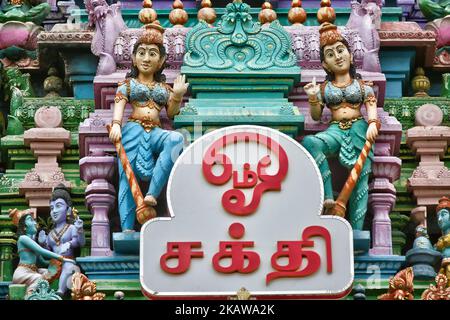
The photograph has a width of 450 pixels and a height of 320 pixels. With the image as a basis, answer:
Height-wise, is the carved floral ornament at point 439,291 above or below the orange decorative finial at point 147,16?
below

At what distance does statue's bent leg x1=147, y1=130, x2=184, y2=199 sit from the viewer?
1000 inches

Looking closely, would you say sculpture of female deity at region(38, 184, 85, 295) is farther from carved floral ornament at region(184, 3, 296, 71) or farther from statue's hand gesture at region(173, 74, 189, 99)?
carved floral ornament at region(184, 3, 296, 71)

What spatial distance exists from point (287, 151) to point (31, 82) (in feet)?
12.9

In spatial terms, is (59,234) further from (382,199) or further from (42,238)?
(382,199)

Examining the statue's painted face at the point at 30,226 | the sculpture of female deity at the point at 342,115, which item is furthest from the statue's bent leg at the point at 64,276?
the sculpture of female deity at the point at 342,115

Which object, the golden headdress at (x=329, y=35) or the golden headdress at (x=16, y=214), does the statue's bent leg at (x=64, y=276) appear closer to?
the golden headdress at (x=16, y=214)

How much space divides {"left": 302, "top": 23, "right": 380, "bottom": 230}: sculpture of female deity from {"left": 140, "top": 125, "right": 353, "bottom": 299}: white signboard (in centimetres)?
40

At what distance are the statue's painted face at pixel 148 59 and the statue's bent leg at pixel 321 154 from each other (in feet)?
5.48

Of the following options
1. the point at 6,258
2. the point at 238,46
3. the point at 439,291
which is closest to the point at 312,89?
the point at 238,46

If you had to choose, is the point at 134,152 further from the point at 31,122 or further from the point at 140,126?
the point at 31,122

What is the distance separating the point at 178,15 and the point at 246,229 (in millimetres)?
3272

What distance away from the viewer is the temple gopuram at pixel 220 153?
24953 millimetres

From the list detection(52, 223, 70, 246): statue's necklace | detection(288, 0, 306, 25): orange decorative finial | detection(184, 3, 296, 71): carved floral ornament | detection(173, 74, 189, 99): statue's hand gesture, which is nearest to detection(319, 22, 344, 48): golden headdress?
detection(184, 3, 296, 71): carved floral ornament

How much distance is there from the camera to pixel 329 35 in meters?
26.1
